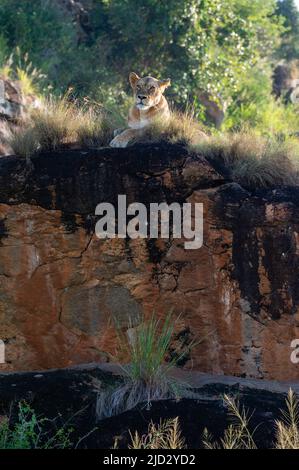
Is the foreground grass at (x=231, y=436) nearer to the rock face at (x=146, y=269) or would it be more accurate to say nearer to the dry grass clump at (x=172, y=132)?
the rock face at (x=146, y=269)

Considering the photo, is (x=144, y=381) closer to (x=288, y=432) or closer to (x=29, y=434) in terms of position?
(x=29, y=434)

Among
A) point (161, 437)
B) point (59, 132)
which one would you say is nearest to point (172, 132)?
point (59, 132)

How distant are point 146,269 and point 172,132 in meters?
1.82

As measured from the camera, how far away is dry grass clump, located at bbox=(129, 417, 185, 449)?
5.94 metres

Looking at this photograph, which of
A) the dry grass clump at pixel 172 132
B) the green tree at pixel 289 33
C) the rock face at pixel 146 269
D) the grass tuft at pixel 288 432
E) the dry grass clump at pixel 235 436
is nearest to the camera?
the grass tuft at pixel 288 432

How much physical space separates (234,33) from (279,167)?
420 inches

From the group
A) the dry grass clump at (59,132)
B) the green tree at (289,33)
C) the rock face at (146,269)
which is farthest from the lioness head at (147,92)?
the green tree at (289,33)

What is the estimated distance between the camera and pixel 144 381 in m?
7.07

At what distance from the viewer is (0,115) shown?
41.1 feet

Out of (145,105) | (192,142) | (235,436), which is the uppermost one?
(145,105)

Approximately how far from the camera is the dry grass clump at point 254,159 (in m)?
8.40

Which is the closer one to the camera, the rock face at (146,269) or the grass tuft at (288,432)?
the grass tuft at (288,432)

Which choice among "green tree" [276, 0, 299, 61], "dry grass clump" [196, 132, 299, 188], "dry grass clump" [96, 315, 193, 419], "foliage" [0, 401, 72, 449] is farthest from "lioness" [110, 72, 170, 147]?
"green tree" [276, 0, 299, 61]

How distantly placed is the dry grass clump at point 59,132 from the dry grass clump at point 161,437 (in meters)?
3.28
